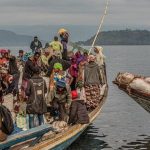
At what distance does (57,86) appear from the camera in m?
16.0

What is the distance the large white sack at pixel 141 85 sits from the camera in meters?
20.5

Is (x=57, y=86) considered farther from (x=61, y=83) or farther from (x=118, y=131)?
(x=118, y=131)

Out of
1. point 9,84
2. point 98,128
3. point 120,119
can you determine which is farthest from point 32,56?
point 120,119

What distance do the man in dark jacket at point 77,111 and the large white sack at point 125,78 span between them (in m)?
4.66

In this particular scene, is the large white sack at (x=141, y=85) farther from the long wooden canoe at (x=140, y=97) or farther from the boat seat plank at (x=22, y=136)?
the boat seat plank at (x=22, y=136)

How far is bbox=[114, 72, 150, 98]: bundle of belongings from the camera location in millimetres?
20578

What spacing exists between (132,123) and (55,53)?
10.6 m

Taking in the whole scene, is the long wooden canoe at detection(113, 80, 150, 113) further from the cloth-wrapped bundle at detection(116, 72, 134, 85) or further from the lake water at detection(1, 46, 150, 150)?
the lake water at detection(1, 46, 150, 150)

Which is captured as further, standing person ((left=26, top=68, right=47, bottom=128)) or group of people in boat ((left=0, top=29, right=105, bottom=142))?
group of people in boat ((left=0, top=29, right=105, bottom=142))

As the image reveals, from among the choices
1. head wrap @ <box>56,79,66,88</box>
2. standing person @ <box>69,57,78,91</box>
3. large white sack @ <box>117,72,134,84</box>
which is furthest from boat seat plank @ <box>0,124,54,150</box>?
large white sack @ <box>117,72,134,84</box>

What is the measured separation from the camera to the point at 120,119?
3164 cm

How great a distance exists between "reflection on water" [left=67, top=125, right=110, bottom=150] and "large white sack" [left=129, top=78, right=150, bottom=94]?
110 inches

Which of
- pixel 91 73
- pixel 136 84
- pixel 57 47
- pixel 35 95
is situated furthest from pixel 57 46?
pixel 35 95

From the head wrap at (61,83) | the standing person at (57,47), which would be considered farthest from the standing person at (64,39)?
the head wrap at (61,83)
